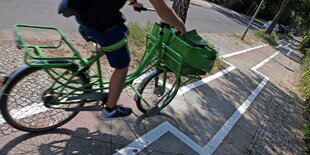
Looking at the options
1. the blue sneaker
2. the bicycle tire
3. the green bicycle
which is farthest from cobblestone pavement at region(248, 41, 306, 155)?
the blue sneaker

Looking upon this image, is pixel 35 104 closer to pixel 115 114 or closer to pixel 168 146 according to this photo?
pixel 115 114

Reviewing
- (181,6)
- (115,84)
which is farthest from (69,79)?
(181,6)

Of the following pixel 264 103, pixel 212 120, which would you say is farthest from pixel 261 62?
pixel 212 120

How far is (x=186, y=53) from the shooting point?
2.63 m

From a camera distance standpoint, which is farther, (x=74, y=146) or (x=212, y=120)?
(x=212, y=120)

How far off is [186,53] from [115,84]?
3.00 ft

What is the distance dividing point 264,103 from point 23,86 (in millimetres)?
5292

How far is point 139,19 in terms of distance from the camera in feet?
29.9

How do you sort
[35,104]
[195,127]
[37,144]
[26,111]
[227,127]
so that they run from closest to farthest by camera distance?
[37,144]
[26,111]
[35,104]
[195,127]
[227,127]

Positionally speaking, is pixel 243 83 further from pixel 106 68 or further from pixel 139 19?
pixel 139 19

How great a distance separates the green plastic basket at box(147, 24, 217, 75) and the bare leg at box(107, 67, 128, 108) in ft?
2.27

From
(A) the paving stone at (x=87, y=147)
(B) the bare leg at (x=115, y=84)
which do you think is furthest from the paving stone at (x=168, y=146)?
(B) the bare leg at (x=115, y=84)

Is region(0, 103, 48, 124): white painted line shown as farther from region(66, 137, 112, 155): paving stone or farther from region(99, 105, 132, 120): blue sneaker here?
region(99, 105, 132, 120): blue sneaker

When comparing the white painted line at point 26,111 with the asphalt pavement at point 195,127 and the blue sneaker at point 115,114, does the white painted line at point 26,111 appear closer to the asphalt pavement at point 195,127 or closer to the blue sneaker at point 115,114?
the asphalt pavement at point 195,127
